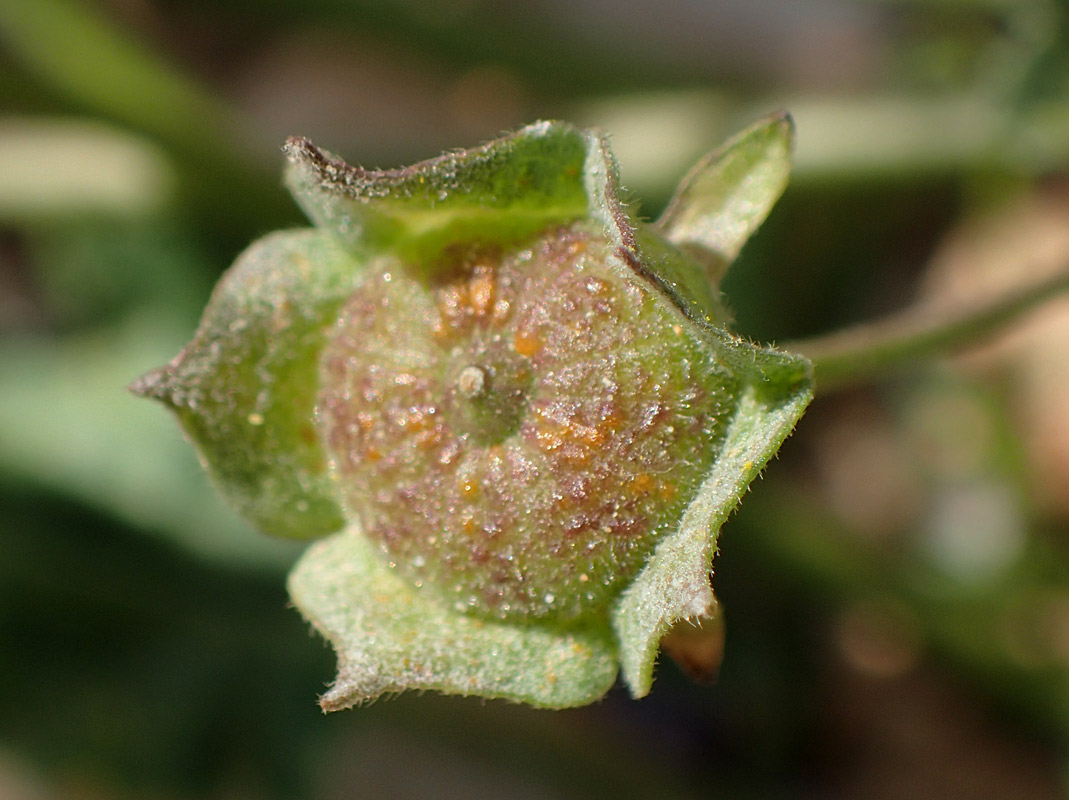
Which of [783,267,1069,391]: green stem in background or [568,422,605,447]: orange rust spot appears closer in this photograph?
[568,422,605,447]: orange rust spot

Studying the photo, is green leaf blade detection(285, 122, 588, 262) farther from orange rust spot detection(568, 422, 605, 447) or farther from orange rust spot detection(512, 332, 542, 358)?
orange rust spot detection(568, 422, 605, 447)

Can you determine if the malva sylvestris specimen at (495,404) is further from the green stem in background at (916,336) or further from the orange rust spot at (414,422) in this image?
the green stem in background at (916,336)

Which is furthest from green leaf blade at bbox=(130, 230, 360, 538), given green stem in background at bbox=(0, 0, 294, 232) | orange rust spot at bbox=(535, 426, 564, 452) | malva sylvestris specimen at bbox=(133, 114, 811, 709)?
green stem in background at bbox=(0, 0, 294, 232)

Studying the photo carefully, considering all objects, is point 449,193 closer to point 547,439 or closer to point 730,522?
point 547,439

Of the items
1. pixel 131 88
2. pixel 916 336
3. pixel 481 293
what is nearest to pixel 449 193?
pixel 481 293

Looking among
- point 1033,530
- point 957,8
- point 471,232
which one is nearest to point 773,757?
point 1033,530

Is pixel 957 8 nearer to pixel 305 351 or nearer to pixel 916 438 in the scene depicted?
pixel 916 438
